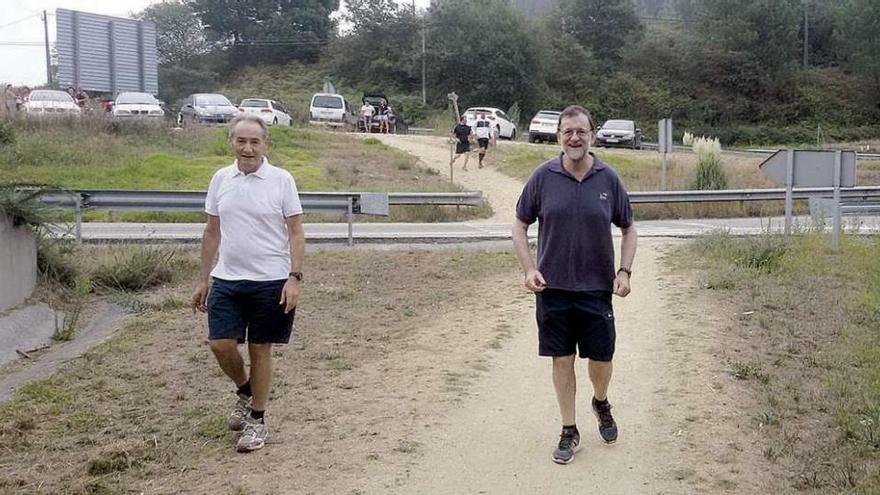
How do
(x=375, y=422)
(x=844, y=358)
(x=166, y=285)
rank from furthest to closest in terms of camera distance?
(x=166, y=285) → (x=844, y=358) → (x=375, y=422)

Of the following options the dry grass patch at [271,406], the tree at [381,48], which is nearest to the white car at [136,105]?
the dry grass patch at [271,406]

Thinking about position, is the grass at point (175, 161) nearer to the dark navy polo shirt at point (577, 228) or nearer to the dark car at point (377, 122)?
the dark car at point (377, 122)

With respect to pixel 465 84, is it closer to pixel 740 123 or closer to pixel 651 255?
pixel 740 123

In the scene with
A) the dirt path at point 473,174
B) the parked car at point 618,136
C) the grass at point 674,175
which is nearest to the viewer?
the grass at point 674,175

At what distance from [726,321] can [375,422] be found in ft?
13.7

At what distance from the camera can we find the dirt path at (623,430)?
195 inches

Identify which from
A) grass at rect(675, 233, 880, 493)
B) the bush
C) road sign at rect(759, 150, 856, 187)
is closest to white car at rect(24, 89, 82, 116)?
the bush

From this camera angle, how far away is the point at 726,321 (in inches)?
349

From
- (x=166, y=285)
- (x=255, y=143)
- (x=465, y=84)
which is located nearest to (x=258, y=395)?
(x=255, y=143)

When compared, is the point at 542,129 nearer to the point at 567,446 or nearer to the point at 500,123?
the point at 500,123

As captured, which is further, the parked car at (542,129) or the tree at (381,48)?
the tree at (381,48)

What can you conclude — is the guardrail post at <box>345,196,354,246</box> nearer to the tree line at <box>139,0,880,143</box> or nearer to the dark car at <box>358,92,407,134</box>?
the dark car at <box>358,92,407,134</box>

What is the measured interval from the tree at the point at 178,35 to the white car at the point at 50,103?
40.6 metres

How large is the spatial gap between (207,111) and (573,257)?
3343 cm
